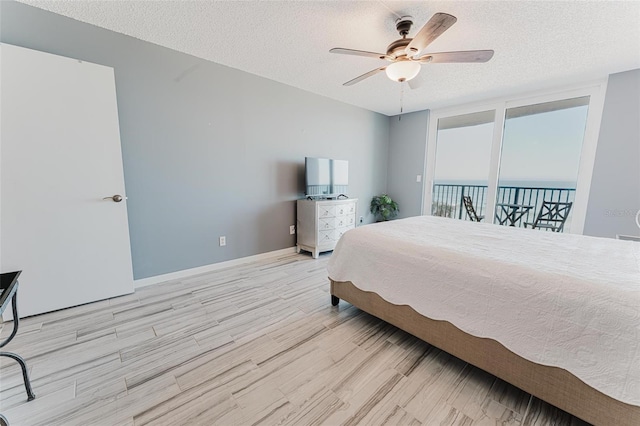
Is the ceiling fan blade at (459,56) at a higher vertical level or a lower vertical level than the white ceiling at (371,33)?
lower

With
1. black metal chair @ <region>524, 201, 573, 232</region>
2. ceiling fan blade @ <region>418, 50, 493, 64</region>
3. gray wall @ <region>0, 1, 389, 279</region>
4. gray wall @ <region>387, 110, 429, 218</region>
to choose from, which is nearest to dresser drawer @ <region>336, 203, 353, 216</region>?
gray wall @ <region>0, 1, 389, 279</region>

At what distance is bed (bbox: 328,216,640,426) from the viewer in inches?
39.2

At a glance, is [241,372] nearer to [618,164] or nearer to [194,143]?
[194,143]

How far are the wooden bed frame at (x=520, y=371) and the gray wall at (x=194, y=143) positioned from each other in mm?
2146

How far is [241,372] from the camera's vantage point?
4.84 feet

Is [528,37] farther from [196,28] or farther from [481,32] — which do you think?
[196,28]

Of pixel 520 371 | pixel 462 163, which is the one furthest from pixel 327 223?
pixel 462 163

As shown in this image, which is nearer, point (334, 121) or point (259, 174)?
point (259, 174)

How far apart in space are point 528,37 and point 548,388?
271 centimetres

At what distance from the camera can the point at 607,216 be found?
9.84 ft

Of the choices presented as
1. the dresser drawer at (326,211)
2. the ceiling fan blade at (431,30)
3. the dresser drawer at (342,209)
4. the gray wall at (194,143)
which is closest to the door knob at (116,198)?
the gray wall at (194,143)

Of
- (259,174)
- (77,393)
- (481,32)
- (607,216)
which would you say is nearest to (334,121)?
(259,174)

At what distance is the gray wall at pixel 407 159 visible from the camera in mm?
4723

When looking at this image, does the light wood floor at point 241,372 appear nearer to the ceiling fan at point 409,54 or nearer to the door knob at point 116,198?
the door knob at point 116,198
